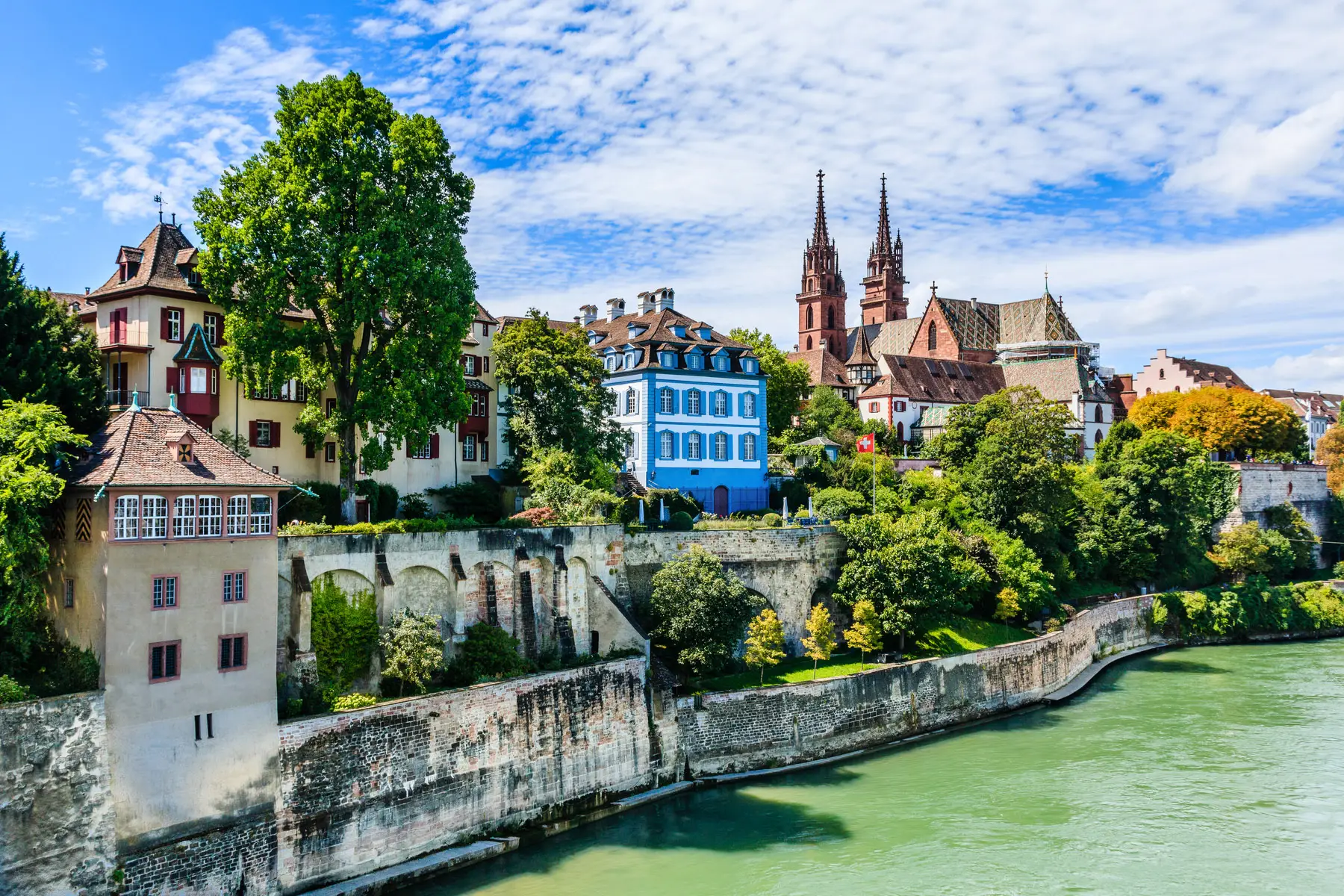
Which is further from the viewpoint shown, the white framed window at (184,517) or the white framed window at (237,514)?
the white framed window at (237,514)

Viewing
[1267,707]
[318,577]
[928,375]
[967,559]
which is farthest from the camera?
[928,375]

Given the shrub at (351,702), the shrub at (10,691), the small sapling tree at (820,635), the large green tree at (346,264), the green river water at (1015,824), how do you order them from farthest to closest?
the small sapling tree at (820,635) < the large green tree at (346,264) < the green river water at (1015,824) < the shrub at (351,702) < the shrub at (10,691)

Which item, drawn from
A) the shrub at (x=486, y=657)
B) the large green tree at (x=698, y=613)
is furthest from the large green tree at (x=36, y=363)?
the large green tree at (x=698, y=613)

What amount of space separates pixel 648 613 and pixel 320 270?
15.2 meters

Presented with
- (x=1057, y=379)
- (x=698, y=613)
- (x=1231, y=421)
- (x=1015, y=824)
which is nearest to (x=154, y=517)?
(x=698, y=613)

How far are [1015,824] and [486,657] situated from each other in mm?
14981

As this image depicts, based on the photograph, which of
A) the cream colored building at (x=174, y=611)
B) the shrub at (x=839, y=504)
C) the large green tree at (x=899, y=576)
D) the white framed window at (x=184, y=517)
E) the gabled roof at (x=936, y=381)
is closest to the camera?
the cream colored building at (x=174, y=611)

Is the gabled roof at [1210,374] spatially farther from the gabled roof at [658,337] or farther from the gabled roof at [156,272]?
the gabled roof at [156,272]

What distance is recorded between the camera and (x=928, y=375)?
3349 inches

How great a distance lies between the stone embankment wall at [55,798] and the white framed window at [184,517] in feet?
12.0

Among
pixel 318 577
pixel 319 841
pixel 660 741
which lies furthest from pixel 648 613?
pixel 319 841

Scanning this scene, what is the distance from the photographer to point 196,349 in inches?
1284

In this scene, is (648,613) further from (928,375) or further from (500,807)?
(928,375)

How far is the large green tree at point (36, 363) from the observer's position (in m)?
24.7
